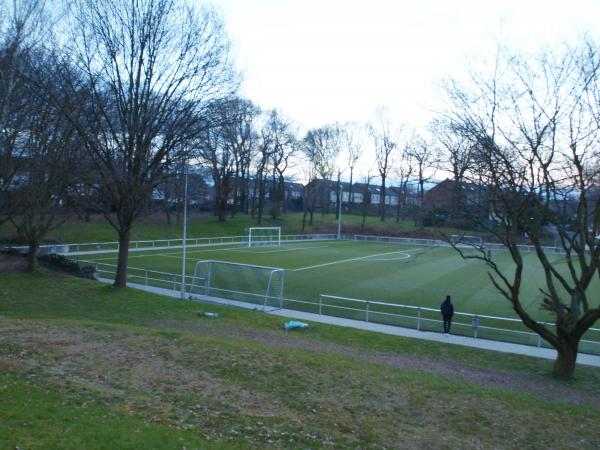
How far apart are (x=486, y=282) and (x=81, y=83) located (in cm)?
2451

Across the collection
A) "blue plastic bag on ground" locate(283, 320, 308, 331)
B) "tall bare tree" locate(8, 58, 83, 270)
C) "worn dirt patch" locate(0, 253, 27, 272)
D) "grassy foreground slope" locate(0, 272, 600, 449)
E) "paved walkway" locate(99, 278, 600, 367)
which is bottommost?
"paved walkway" locate(99, 278, 600, 367)

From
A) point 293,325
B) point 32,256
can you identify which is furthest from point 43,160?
point 293,325

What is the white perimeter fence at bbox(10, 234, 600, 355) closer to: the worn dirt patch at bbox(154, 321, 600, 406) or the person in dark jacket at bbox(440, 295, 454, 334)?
the person in dark jacket at bbox(440, 295, 454, 334)

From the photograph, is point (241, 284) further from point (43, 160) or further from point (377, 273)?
point (377, 273)

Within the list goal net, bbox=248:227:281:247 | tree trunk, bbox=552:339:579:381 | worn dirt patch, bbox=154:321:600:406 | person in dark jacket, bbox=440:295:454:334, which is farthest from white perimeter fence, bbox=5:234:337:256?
tree trunk, bbox=552:339:579:381

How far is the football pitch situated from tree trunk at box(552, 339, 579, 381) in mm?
5262

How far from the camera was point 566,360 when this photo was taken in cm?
1259

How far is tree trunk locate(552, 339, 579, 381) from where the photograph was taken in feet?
40.8

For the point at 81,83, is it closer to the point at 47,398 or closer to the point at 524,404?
the point at 47,398

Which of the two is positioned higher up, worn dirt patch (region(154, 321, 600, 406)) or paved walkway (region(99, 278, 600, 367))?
worn dirt patch (region(154, 321, 600, 406))

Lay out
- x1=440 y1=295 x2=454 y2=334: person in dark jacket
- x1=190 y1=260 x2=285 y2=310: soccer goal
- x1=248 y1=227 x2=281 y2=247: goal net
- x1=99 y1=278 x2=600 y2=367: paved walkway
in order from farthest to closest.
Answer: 1. x1=248 y1=227 x2=281 y2=247: goal net
2. x1=190 y1=260 x2=285 y2=310: soccer goal
3. x1=440 y1=295 x2=454 y2=334: person in dark jacket
4. x1=99 y1=278 x2=600 y2=367: paved walkway

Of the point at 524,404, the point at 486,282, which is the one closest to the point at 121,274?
the point at 524,404

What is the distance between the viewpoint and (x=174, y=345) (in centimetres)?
1144

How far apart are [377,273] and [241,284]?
38.6ft
